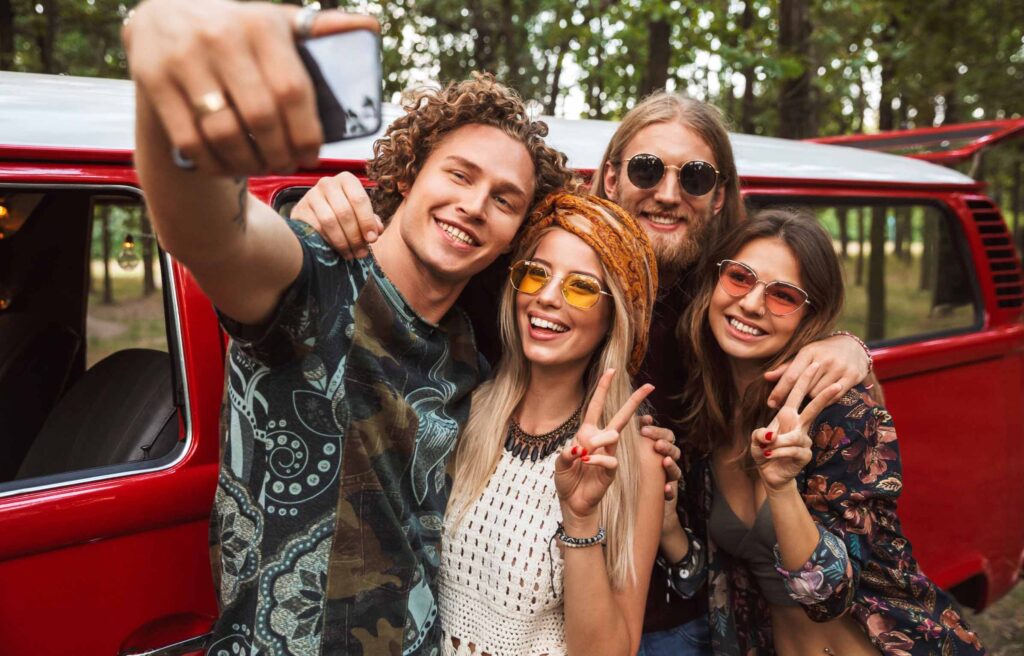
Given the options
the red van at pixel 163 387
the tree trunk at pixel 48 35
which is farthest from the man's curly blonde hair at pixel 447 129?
the tree trunk at pixel 48 35

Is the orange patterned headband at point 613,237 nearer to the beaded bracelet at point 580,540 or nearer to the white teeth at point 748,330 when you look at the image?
the white teeth at point 748,330

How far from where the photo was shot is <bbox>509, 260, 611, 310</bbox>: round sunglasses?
1.81 metres

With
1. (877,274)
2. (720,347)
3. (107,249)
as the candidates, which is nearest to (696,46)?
(877,274)

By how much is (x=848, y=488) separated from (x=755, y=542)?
0.28 metres

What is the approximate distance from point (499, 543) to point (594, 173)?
1.34 meters

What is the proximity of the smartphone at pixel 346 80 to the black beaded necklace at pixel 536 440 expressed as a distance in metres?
1.15

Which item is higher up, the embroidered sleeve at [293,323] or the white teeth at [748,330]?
the embroidered sleeve at [293,323]

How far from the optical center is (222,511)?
1522 millimetres

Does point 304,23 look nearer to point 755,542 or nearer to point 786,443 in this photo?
point 786,443

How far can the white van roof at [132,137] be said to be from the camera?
5.56 ft

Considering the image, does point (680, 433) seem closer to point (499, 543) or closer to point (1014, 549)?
point (499, 543)

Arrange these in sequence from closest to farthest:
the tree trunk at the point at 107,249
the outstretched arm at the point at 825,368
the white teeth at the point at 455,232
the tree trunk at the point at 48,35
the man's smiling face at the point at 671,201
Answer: the white teeth at the point at 455,232, the outstretched arm at the point at 825,368, the man's smiling face at the point at 671,201, the tree trunk at the point at 48,35, the tree trunk at the point at 107,249

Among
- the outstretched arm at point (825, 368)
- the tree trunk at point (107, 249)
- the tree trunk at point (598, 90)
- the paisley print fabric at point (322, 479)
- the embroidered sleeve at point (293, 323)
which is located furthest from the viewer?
the tree trunk at point (598, 90)

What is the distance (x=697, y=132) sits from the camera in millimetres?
2545
